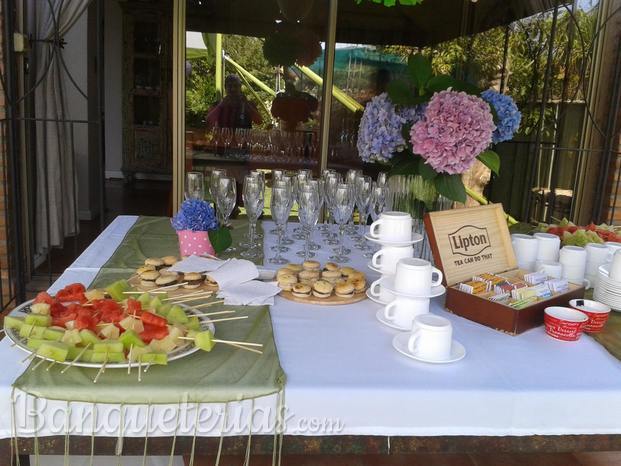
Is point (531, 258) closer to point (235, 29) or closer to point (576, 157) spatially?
point (576, 157)

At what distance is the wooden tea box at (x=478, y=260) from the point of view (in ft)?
4.08

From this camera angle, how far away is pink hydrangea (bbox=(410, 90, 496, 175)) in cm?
134

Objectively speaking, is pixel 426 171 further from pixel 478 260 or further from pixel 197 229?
pixel 197 229

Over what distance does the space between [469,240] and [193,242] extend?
0.76m

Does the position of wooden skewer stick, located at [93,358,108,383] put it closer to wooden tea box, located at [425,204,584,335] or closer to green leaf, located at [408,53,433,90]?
wooden tea box, located at [425,204,584,335]

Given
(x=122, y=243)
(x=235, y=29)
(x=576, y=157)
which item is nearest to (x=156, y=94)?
(x=235, y=29)

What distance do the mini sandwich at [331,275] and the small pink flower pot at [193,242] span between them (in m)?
0.37

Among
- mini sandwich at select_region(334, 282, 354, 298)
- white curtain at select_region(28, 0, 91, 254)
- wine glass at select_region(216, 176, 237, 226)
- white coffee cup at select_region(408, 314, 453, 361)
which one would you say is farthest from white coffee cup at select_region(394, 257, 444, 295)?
white curtain at select_region(28, 0, 91, 254)

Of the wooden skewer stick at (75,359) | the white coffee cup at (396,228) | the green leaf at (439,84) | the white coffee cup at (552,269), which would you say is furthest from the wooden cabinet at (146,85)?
the wooden skewer stick at (75,359)

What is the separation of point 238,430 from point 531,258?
97 cm

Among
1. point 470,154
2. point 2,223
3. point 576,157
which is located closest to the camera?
point 470,154

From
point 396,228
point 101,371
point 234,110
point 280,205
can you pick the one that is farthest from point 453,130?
point 234,110

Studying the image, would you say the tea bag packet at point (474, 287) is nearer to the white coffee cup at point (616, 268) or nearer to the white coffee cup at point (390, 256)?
the white coffee cup at point (390, 256)

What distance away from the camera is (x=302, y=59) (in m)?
4.18
